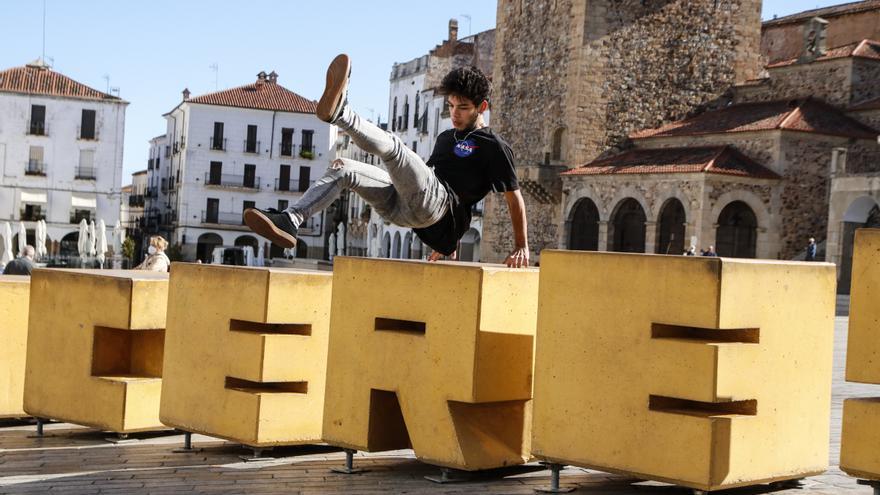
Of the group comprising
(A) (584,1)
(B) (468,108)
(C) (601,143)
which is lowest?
(B) (468,108)

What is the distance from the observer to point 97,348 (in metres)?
7.97


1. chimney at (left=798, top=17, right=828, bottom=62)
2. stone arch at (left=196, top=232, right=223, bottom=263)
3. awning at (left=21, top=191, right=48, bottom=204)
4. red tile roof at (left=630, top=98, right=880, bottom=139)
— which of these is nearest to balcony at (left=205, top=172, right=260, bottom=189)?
stone arch at (left=196, top=232, right=223, bottom=263)

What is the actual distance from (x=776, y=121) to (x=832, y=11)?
11803 mm

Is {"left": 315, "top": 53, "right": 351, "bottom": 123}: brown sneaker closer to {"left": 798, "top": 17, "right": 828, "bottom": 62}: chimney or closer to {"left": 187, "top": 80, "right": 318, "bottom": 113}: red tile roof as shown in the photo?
{"left": 798, "top": 17, "right": 828, "bottom": 62}: chimney

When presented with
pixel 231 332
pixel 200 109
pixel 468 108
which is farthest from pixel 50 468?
pixel 200 109

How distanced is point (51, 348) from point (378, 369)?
2.63 metres

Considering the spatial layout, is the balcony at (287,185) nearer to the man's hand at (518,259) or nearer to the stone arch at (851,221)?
the stone arch at (851,221)

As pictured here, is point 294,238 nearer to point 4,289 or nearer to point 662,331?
point 662,331

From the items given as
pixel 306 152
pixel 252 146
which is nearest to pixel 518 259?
pixel 306 152

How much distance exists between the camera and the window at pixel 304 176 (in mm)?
75000

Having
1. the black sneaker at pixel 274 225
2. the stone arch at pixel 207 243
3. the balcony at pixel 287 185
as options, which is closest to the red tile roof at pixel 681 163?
the black sneaker at pixel 274 225

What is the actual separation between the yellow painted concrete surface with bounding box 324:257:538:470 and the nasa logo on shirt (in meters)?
0.62

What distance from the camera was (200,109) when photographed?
241 ft

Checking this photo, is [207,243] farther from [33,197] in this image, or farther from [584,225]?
[584,225]
